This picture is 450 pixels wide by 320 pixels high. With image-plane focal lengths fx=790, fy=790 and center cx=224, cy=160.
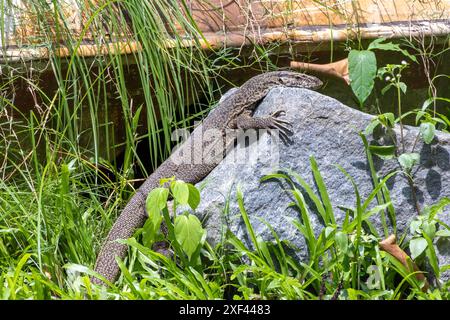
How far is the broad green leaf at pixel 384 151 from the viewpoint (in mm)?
3996

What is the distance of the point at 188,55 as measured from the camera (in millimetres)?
4676

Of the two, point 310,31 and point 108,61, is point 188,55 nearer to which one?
point 108,61

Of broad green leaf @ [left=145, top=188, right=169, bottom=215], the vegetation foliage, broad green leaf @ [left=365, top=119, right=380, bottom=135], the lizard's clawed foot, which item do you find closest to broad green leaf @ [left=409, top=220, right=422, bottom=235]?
the vegetation foliage

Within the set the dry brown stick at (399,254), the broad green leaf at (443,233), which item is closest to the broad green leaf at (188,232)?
the dry brown stick at (399,254)

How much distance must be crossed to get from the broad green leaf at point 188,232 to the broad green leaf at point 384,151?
1001 millimetres

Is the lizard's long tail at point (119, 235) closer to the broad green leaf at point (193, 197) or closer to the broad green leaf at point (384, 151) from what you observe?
the broad green leaf at point (193, 197)

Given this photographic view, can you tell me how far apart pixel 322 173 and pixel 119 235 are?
1.13 m

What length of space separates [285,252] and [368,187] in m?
0.55

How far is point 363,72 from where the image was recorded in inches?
169

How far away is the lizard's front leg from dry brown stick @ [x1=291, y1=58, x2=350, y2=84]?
0.64m

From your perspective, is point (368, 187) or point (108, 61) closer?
point (368, 187)

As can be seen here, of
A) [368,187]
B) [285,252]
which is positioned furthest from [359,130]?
[285,252]

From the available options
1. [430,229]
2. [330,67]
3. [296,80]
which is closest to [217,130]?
[296,80]

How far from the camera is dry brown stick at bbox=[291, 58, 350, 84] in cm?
491
